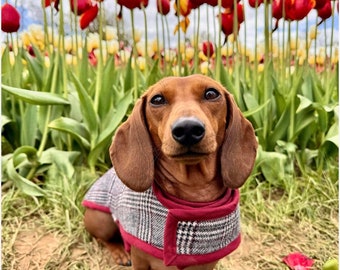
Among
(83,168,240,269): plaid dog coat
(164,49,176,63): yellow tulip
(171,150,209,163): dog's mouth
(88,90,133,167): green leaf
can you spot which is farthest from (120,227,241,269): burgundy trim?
(164,49,176,63): yellow tulip

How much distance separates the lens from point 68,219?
202 centimetres

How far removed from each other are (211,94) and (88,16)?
1.07m

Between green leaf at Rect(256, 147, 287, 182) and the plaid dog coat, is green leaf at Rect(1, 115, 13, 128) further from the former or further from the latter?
green leaf at Rect(256, 147, 287, 182)

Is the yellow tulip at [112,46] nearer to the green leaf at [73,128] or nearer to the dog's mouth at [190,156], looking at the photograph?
the green leaf at [73,128]

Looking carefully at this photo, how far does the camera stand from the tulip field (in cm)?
200

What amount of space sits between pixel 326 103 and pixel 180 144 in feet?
5.35

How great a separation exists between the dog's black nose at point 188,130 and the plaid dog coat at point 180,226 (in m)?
0.27

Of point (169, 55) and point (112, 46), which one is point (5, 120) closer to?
point (112, 46)

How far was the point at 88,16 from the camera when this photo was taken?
221 cm

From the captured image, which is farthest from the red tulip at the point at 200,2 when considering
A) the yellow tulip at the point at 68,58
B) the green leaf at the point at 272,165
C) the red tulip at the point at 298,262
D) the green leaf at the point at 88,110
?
the red tulip at the point at 298,262

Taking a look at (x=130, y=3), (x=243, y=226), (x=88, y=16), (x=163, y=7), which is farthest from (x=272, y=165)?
(x=88, y=16)

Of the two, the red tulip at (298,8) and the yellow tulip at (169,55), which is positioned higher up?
the red tulip at (298,8)

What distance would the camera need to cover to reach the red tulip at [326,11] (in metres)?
2.38

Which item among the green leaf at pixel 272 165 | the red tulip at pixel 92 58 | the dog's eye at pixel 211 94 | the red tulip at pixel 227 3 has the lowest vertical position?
the green leaf at pixel 272 165
